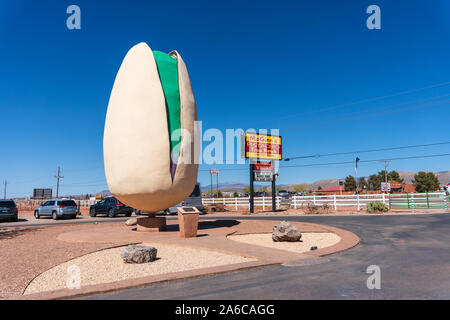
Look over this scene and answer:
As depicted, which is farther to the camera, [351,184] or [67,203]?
[351,184]

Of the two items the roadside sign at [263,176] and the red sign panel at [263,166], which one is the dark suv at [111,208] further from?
the red sign panel at [263,166]

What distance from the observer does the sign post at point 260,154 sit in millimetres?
29391

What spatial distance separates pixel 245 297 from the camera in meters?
4.75

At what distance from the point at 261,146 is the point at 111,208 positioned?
14.8 m

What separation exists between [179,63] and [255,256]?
8358 millimetres

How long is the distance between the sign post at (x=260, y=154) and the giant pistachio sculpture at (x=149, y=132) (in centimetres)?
1711

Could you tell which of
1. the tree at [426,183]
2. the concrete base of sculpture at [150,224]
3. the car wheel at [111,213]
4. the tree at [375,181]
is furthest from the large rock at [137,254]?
the tree at [375,181]

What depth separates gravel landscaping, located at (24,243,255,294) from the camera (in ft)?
20.0

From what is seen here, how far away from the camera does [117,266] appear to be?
727 centimetres

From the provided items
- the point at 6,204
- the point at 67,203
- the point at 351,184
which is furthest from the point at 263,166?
the point at 351,184

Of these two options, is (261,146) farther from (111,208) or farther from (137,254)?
(137,254)

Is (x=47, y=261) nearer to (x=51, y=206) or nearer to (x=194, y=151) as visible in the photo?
(x=194, y=151)
